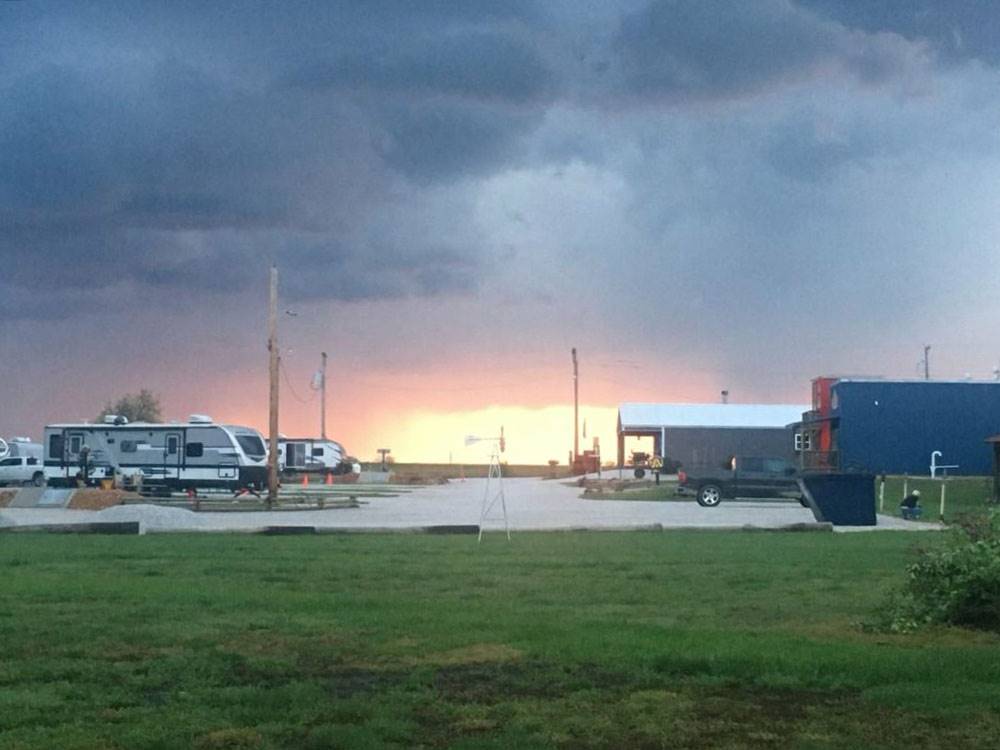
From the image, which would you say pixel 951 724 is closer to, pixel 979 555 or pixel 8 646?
pixel 979 555

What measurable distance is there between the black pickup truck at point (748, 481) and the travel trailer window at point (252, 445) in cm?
1511

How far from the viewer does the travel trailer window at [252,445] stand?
4566cm

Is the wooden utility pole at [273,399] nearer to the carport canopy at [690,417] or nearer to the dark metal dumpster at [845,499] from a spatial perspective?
the dark metal dumpster at [845,499]

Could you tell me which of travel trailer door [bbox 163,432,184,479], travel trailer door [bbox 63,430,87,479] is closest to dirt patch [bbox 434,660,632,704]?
travel trailer door [bbox 163,432,184,479]

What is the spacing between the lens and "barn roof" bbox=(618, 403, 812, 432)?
87.8 metres

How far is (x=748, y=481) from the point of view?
42.5 metres

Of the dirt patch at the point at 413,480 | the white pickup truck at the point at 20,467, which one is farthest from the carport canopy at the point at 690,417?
the white pickup truck at the point at 20,467

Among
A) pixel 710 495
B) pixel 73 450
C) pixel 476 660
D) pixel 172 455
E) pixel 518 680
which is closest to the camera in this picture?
pixel 518 680

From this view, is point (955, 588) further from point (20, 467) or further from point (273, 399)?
point (20, 467)

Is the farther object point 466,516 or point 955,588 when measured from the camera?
point 466,516

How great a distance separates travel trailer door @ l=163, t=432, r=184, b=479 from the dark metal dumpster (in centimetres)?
2403

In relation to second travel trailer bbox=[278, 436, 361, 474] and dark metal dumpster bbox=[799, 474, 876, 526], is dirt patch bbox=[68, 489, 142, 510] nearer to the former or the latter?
dark metal dumpster bbox=[799, 474, 876, 526]

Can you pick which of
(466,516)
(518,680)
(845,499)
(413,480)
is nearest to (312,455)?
(413,480)

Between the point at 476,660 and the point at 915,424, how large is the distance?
52814 mm
